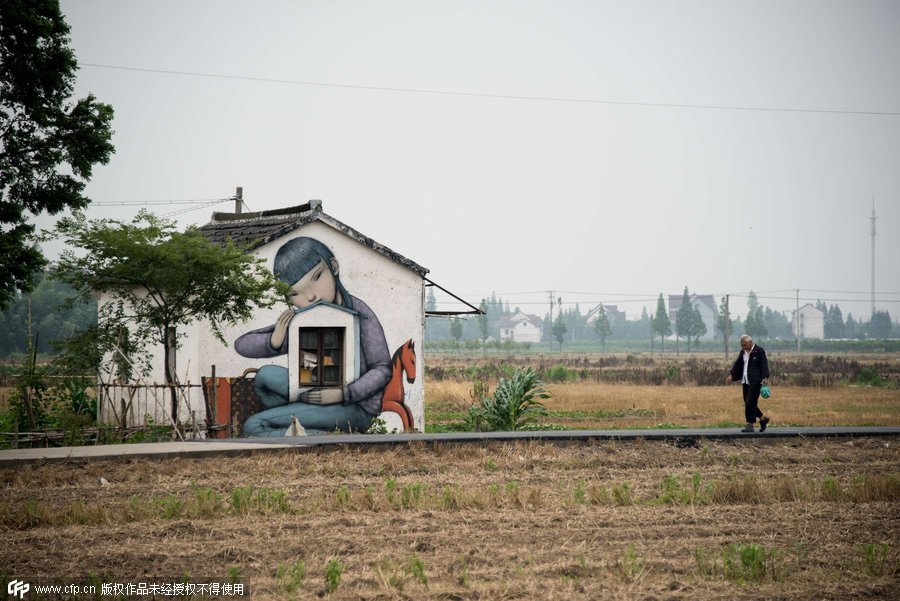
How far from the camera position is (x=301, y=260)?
23531 mm

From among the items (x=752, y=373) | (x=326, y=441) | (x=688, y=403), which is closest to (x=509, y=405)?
(x=752, y=373)

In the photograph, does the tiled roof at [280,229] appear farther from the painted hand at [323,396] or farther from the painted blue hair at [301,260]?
the painted hand at [323,396]

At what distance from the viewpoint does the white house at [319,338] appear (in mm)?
22031

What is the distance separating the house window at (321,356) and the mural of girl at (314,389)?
364 mm

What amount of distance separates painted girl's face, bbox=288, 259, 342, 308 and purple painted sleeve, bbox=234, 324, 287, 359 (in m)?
0.97

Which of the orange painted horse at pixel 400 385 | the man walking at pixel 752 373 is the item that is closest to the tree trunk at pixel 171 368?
the orange painted horse at pixel 400 385

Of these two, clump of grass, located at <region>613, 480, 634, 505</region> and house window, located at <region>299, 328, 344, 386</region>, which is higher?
house window, located at <region>299, 328, 344, 386</region>

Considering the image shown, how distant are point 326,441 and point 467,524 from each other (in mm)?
5593

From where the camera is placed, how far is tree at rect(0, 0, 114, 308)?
22.1m

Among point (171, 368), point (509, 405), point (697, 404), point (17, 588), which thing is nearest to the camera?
point (17, 588)

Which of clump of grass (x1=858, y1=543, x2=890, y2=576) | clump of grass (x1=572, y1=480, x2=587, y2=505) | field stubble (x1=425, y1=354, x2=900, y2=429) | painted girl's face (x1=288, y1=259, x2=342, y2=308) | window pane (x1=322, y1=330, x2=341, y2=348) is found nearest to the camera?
clump of grass (x1=858, y1=543, x2=890, y2=576)

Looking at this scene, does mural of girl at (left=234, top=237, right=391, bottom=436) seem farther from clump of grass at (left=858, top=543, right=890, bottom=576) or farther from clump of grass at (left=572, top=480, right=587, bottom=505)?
clump of grass at (left=858, top=543, right=890, bottom=576)

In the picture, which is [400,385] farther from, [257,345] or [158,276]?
[158,276]

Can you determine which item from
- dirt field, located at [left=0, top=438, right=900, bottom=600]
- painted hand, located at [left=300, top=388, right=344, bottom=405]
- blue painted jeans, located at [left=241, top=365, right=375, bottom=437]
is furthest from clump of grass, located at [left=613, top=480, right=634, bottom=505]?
painted hand, located at [left=300, top=388, right=344, bottom=405]
